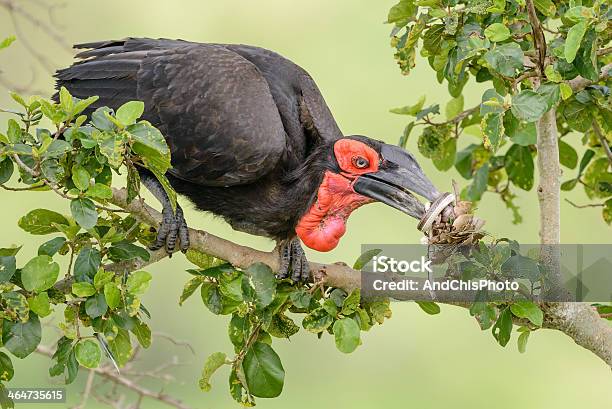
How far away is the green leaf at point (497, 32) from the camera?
2.85 metres

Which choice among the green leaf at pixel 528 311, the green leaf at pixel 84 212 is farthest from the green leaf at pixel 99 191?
the green leaf at pixel 528 311

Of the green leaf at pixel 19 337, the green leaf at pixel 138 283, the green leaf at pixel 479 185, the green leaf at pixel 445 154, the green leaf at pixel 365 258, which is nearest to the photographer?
the green leaf at pixel 19 337

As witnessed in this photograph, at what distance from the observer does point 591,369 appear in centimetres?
710

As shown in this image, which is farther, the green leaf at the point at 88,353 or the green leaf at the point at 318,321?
the green leaf at the point at 318,321

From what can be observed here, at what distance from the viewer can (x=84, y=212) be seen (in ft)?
8.45

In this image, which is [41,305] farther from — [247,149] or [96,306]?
[247,149]

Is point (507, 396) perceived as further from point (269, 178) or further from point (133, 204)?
point (133, 204)

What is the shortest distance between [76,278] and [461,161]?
178cm

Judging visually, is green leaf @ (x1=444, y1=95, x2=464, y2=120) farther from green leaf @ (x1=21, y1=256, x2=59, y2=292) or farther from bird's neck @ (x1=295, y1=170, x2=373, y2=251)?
green leaf @ (x1=21, y1=256, x2=59, y2=292)

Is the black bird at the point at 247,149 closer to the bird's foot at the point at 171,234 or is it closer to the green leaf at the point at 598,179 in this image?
the bird's foot at the point at 171,234

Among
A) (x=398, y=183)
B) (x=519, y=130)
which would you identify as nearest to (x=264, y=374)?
(x=398, y=183)

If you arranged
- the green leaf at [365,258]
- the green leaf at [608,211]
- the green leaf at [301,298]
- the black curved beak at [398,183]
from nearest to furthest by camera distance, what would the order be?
the green leaf at [301,298] < the green leaf at [365,258] < the black curved beak at [398,183] < the green leaf at [608,211]

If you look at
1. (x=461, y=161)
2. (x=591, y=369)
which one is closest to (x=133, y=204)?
(x=461, y=161)

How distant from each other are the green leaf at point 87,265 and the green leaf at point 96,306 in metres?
0.06
